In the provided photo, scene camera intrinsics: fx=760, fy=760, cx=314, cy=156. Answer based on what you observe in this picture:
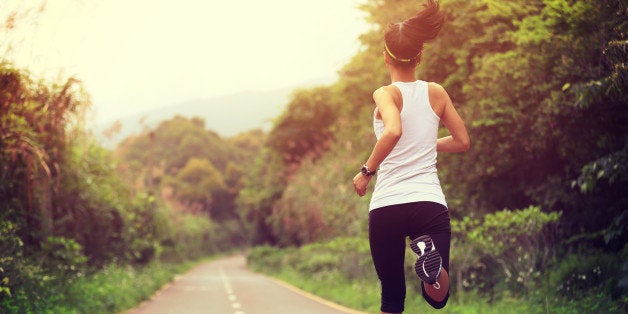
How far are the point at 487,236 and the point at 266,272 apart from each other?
28.4 meters

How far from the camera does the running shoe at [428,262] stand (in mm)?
3180

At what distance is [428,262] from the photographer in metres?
3.19

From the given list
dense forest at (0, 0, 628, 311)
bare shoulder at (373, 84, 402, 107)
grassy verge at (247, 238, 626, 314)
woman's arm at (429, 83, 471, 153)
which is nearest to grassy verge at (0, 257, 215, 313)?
dense forest at (0, 0, 628, 311)

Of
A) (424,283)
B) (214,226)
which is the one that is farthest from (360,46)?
(214,226)

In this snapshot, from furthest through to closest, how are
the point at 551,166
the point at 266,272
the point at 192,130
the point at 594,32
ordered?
the point at 192,130 < the point at 266,272 < the point at 551,166 < the point at 594,32

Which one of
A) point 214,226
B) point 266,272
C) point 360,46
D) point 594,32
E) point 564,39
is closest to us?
point 594,32

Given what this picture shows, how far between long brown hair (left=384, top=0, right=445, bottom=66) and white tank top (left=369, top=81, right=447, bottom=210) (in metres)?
0.15

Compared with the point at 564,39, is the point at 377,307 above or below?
below

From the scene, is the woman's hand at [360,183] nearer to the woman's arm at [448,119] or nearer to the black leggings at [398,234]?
the black leggings at [398,234]

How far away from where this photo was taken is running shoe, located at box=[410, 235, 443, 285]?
3180mm

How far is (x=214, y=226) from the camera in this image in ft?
240

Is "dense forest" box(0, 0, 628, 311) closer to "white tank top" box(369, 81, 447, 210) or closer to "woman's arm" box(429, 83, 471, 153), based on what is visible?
"woman's arm" box(429, 83, 471, 153)

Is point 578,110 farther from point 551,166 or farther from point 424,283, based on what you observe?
point 424,283

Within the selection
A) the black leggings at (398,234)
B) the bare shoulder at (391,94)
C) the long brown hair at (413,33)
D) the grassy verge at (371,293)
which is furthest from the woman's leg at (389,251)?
the grassy verge at (371,293)
